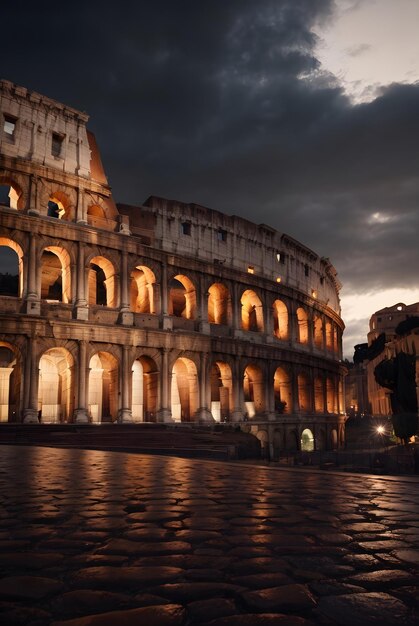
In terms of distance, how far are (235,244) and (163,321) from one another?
8928 mm

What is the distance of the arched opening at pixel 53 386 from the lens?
28.6 metres

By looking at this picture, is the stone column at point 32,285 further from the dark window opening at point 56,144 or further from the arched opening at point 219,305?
the arched opening at point 219,305

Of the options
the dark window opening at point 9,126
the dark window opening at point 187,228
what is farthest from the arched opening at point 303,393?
the dark window opening at point 9,126

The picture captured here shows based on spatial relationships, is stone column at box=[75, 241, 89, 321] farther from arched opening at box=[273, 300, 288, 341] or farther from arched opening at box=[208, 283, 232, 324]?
arched opening at box=[273, 300, 288, 341]

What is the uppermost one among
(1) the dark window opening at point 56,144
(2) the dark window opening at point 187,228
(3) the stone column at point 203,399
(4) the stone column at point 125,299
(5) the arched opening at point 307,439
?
(1) the dark window opening at point 56,144

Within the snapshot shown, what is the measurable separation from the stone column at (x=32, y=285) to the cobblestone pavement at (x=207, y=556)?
66.7ft

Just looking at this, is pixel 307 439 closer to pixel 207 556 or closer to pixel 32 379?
pixel 32 379

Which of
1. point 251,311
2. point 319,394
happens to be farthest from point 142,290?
point 319,394

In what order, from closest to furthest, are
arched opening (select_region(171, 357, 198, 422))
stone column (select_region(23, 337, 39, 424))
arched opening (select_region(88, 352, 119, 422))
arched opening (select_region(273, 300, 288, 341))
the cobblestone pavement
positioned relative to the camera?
the cobblestone pavement < stone column (select_region(23, 337, 39, 424)) < arched opening (select_region(88, 352, 119, 422)) < arched opening (select_region(171, 357, 198, 422)) < arched opening (select_region(273, 300, 288, 341))

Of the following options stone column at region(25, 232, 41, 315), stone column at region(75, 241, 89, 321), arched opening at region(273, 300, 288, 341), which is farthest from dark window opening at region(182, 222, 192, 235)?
stone column at region(25, 232, 41, 315)

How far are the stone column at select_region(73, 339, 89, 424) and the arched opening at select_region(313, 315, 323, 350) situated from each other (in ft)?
73.6

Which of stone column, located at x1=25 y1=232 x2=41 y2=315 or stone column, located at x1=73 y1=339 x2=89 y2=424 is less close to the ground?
stone column, located at x1=25 y1=232 x2=41 y2=315

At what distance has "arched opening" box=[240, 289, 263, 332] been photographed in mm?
36812

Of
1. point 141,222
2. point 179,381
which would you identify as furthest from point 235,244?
point 179,381
